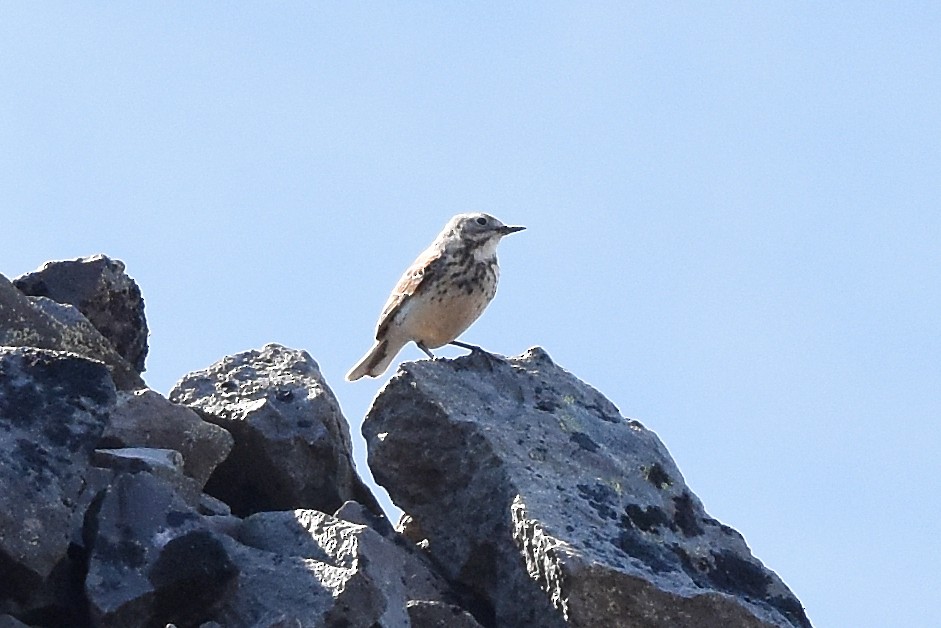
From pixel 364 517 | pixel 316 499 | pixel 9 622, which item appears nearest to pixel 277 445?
pixel 316 499

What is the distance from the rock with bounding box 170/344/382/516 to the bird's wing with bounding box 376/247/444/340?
3491mm

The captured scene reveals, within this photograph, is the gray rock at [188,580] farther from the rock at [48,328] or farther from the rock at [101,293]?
the rock at [101,293]

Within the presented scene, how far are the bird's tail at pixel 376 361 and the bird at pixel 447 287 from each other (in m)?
0.15

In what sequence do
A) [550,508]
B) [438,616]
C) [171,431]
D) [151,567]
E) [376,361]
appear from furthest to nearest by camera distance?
[376,361]
[171,431]
[550,508]
[438,616]
[151,567]

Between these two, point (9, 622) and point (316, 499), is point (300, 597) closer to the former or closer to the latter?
point (9, 622)

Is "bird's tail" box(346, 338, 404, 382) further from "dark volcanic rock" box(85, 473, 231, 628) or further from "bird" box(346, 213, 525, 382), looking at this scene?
"dark volcanic rock" box(85, 473, 231, 628)

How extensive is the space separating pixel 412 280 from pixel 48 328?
15.4 ft

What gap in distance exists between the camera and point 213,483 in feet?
37.5

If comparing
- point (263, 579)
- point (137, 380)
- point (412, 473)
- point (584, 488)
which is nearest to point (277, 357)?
point (137, 380)

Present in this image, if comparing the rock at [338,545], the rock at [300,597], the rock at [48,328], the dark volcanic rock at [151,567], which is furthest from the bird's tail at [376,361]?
the dark volcanic rock at [151,567]

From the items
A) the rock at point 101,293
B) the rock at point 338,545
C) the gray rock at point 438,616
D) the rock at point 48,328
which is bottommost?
the gray rock at point 438,616

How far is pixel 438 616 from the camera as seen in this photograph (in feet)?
31.8

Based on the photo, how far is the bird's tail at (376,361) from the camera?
1617 centimetres

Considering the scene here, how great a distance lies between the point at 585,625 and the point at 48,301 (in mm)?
4402
